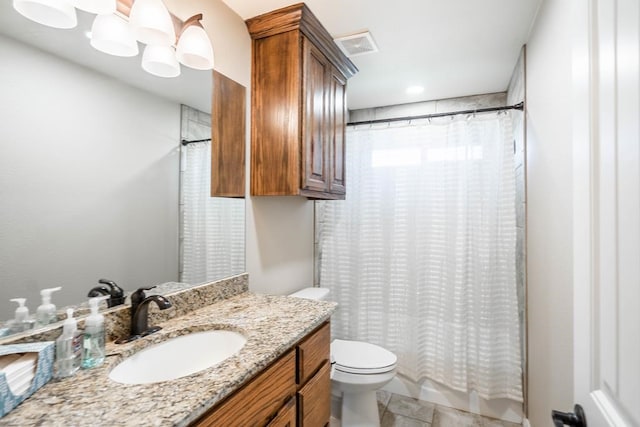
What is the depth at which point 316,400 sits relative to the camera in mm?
1271

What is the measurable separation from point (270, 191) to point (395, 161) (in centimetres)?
108

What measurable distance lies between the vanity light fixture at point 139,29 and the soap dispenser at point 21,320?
31.9 inches

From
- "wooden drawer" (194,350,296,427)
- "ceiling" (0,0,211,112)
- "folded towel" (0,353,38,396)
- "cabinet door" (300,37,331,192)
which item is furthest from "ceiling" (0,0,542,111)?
"wooden drawer" (194,350,296,427)

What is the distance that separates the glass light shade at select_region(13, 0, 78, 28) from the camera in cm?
86

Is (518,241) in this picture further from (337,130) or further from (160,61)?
(160,61)

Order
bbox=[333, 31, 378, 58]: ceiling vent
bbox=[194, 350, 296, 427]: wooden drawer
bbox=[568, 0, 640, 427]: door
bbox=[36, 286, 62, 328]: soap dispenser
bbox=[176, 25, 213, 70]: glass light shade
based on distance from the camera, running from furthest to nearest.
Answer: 1. bbox=[333, 31, 378, 58]: ceiling vent
2. bbox=[176, 25, 213, 70]: glass light shade
3. bbox=[36, 286, 62, 328]: soap dispenser
4. bbox=[194, 350, 296, 427]: wooden drawer
5. bbox=[568, 0, 640, 427]: door

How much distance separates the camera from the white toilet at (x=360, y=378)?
1802 millimetres

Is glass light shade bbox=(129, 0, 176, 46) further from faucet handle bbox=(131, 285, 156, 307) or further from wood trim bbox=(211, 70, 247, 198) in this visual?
faucet handle bbox=(131, 285, 156, 307)

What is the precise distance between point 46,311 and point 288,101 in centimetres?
131

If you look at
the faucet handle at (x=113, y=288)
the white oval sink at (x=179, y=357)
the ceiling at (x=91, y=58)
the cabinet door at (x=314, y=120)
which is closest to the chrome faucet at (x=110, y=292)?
the faucet handle at (x=113, y=288)

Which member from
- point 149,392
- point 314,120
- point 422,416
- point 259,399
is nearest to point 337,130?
point 314,120

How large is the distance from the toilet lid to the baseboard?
0.57 m

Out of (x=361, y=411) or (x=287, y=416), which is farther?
(x=361, y=411)

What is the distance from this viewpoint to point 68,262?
0.96m
